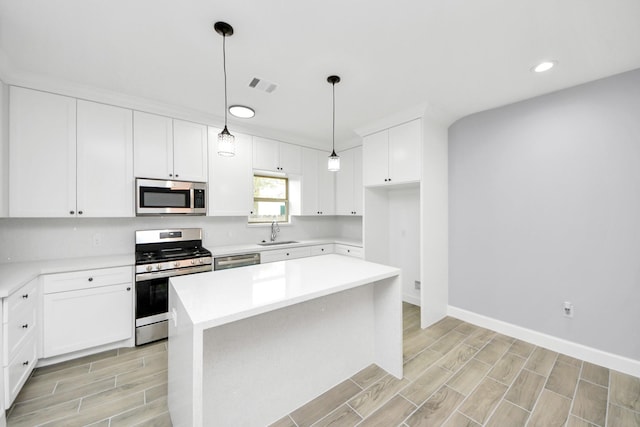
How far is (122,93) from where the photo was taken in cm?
253

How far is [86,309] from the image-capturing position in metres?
2.28

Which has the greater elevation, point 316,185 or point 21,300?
point 316,185

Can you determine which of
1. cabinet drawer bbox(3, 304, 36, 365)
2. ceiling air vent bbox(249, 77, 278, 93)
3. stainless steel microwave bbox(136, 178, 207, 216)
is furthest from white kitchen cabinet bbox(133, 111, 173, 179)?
cabinet drawer bbox(3, 304, 36, 365)

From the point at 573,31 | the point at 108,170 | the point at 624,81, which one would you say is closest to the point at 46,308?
the point at 108,170

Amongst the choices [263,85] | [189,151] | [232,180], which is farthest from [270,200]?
[263,85]

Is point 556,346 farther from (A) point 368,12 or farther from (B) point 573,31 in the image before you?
(A) point 368,12

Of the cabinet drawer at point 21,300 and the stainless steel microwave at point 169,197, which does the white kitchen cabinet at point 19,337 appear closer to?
the cabinet drawer at point 21,300

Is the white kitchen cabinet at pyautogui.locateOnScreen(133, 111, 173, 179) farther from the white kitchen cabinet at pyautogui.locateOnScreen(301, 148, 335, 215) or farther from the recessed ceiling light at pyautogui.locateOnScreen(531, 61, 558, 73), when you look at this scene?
the recessed ceiling light at pyautogui.locateOnScreen(531, 61, 558, 73)

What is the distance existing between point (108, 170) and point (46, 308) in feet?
4.45

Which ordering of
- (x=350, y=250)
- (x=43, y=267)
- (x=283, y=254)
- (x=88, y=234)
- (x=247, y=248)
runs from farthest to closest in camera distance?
(x=350, y=250), (x=283, y=254), (x=247, y=248), (x=88, y=234), (x=43, y=267)

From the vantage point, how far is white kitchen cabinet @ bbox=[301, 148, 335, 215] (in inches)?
164

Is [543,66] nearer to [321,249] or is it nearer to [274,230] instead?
[321,249]

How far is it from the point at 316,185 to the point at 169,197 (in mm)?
2247

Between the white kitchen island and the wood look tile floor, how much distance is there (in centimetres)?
18
